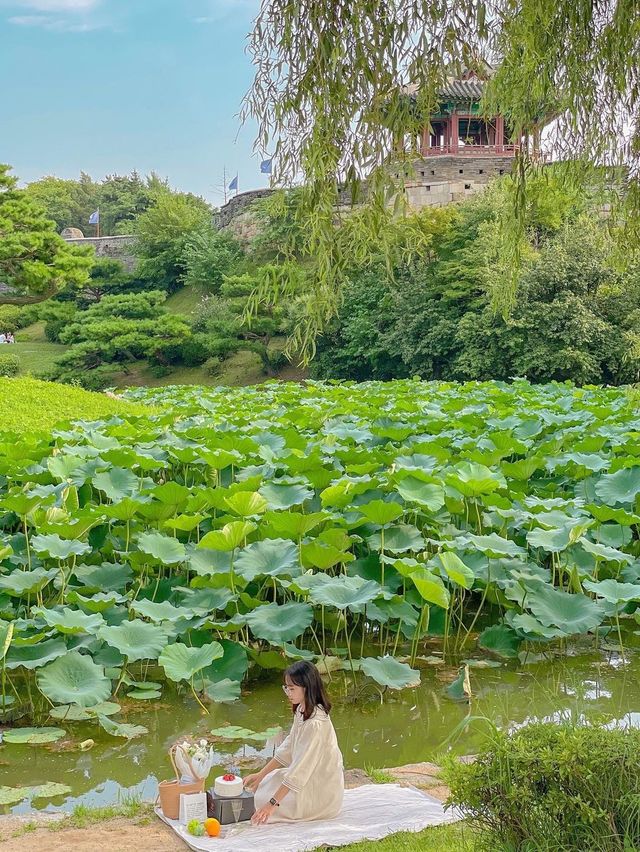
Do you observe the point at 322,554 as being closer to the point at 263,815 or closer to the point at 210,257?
the point at 263,815

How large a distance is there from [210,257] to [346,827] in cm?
2883

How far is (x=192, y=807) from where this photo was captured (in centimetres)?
248

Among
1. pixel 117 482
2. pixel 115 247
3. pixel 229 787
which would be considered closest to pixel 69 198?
pixel 115 247

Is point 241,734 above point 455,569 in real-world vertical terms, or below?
below

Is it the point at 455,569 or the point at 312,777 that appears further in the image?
the point at 455,569

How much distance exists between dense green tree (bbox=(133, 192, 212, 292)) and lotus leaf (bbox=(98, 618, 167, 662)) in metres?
30.4

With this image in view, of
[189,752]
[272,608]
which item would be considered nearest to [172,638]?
[272,608]

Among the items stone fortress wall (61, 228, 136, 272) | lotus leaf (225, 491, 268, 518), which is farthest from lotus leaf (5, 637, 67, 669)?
stone fortress wall (61, 228, 136, 272)

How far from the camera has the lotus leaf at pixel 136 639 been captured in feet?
10.5

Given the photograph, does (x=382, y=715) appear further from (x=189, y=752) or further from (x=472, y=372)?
(x=472, y=372)

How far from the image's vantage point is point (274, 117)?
290 cm

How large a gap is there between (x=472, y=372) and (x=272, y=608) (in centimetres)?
1649

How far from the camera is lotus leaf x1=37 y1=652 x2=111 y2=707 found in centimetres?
300

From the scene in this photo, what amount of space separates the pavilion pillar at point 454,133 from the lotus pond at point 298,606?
23926 millimetres
